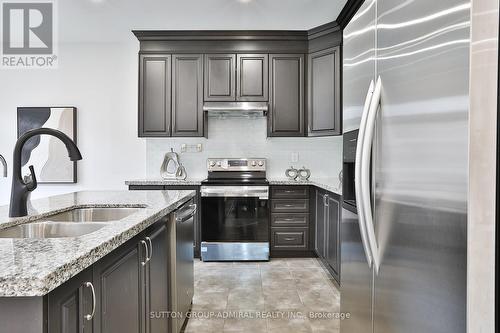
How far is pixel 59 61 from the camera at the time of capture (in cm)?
446

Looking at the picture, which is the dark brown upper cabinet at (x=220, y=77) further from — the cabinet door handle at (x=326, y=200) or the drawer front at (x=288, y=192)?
the cabinet door handle at (x=326, y=200)

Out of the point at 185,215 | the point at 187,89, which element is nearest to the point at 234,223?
the point at 185,215

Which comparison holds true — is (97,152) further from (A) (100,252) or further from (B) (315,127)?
(A) (100,252)

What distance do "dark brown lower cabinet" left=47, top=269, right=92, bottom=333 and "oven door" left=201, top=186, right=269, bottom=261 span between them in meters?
2.75

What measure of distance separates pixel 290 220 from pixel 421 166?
294 centimetres

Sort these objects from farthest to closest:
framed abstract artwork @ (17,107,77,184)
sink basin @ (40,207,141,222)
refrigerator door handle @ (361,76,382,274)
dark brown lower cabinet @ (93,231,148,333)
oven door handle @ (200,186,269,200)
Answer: framed abstract artwork @ (17,107,77,184) → oven door handle @ (200,186,269,200) → sink basin @ (40,207,141,222) → refrigerator door handle @ (361,76,382,274) → dark brown lower cabinet @ (93,231,148,333)

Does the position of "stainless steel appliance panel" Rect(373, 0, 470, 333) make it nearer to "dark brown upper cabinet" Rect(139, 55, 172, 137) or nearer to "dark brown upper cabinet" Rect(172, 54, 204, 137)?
"dark brown upper cabinet" Rect(172, 54, 204, 137)

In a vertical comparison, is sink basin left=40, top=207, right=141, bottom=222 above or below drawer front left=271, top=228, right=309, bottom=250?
above

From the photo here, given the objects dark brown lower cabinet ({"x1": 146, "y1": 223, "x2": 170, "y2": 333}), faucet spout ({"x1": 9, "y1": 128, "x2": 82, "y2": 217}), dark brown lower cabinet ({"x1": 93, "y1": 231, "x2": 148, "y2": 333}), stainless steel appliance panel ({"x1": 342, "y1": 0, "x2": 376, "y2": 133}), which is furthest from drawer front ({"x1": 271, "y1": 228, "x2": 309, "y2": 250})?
faucet spout ({"x1": 9, "y1": 128, "x2": 82, "y2": 217})

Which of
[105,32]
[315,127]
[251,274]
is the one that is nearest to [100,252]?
[251,274]

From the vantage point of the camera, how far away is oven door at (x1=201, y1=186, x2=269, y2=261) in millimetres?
3711

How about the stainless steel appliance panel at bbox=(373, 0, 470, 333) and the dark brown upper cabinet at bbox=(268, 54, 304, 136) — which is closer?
the stainless steel appliance panel at bbox=(373, 0, 470, 333)

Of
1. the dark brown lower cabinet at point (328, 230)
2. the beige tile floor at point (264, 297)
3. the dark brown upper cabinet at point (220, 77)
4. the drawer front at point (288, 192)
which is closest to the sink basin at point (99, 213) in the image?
the beige tile floor at point (264, 297)

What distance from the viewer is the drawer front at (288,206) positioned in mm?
3852
